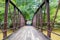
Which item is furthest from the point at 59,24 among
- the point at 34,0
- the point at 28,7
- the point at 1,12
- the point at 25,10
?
the point at 34,0

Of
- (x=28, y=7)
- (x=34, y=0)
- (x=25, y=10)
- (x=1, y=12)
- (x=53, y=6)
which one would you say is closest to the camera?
(x=1, y=12)

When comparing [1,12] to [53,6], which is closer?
[1,12]

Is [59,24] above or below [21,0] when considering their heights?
below

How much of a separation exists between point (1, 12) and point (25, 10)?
9641 mm

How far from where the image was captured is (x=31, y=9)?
2481 centimetres

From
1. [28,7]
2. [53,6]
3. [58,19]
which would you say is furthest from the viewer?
[28,7]

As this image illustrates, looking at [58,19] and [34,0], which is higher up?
[34,0]

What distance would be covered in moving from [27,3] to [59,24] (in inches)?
551

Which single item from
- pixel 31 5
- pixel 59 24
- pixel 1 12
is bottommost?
pixel 59 24

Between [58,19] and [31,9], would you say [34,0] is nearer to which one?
[31,9]

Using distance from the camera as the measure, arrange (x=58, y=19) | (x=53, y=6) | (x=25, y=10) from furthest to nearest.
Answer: (x=25, y=10) < (x=53, y=6) < (x=58, y=19)

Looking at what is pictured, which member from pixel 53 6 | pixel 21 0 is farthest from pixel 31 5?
pixel 53 6

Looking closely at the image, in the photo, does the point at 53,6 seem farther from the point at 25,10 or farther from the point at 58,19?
the point at 25,10

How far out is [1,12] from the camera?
1248 centimetres
